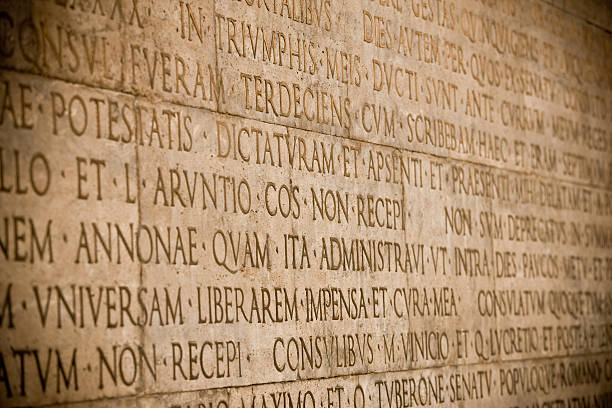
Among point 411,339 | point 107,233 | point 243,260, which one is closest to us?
point 107,233

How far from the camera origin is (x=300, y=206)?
23.6ft

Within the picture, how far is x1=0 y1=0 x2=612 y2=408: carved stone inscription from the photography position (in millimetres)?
5504

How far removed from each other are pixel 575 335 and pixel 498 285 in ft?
5.26

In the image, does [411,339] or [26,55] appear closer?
[26,55]

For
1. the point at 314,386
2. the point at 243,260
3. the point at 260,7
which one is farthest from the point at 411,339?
the point at 260,7

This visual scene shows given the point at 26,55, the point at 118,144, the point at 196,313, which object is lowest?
the point at 196,313

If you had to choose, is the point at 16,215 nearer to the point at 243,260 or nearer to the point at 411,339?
the point at 243,260

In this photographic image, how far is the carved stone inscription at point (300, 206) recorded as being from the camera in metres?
5.50

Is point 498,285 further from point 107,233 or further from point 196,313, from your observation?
point 107,233

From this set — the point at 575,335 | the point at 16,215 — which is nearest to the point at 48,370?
the point at 16,215

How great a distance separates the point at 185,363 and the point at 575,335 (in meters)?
5.56

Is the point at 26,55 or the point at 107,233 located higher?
the point at 26,55

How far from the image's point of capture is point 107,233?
18.9 ft

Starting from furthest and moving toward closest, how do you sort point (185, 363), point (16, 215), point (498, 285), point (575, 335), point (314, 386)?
point (575, 335) → point (498, 285) → point (314, 386) → point (185, 363) → point (16, 215)
